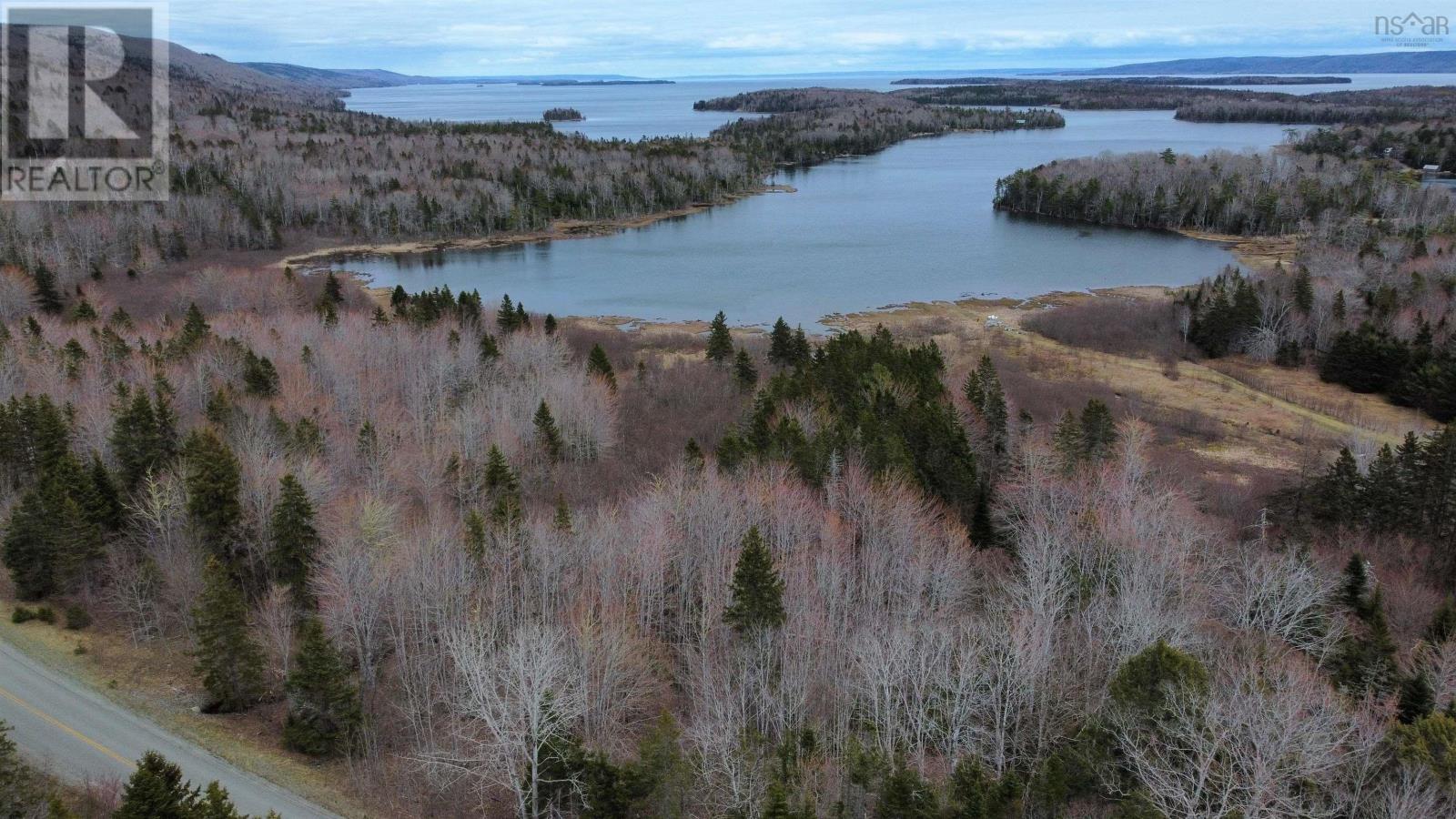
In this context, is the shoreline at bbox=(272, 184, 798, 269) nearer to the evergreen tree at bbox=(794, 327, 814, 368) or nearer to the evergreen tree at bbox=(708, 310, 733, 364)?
the evergreen tree at bbox=(708, 310, 733, 364)

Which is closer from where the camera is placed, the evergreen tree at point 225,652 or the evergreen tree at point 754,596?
the evergreen tree at point 225,652

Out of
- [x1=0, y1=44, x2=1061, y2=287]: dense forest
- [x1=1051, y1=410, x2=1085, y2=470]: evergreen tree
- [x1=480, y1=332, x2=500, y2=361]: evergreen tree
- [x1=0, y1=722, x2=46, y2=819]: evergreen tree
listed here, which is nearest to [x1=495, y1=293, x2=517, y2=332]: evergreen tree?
[x1=480, y1=332, x2=500, y2=361]: evergreen tree

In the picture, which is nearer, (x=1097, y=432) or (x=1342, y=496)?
(x=1342, y=496)

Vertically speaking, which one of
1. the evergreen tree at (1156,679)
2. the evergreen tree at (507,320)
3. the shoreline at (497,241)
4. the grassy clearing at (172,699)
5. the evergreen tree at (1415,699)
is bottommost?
the grassy clearing at (172,699)

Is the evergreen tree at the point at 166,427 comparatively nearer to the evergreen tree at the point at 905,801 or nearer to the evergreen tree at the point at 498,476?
the evergreen tree at the point at 498,476

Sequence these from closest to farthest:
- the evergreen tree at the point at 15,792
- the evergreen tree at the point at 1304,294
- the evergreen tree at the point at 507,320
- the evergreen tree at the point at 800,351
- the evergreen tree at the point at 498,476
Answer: the evergreen tree at the point at 15,792, the evergreen tree at the point at 498,476, the evergreen tree at the point at 800,351, the evergreen tree at the point at 507,320, the evergreen tree at the point at 1304,294

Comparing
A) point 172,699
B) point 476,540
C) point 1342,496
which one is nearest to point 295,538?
point 172,699

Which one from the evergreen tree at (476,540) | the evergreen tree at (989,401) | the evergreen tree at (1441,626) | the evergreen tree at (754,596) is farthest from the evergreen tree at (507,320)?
the evergreen tree at (1441,626)

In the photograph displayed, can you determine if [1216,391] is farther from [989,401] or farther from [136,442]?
[136,442]

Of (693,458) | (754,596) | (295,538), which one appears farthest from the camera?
(693,458)
